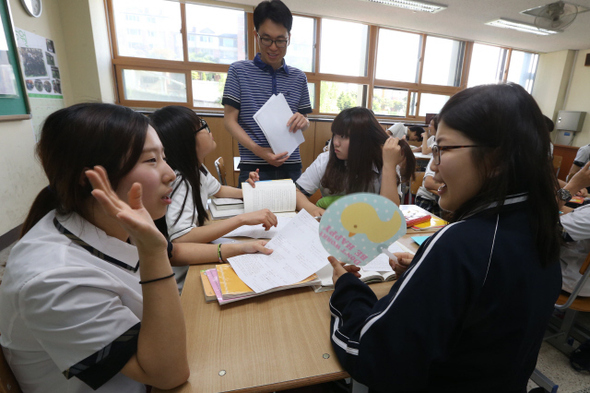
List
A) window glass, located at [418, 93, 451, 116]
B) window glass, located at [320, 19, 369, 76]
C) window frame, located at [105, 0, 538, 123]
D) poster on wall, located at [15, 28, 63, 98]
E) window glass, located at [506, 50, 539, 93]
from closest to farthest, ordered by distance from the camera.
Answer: poster on wall, located at [15, 28, 63, 98]
window frame, located at [105, 0, 538, 123]
window glass, located at [320, 19, 369, 76]
window glass, located at [418, 93, 451, 116]
window glass, located at [506, 50, 539, 93]

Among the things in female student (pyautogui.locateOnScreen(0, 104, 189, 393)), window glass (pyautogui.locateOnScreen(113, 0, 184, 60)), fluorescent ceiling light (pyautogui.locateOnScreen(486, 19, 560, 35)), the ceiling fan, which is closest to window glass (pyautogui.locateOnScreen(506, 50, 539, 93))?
fluorescent ceiling light (pyautogui.locateOnScreen(486, 19, 560, 35))

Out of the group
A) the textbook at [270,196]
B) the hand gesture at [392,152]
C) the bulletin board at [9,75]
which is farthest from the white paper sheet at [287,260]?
the bulletin board at [9,75]

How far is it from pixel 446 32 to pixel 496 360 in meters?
7.07

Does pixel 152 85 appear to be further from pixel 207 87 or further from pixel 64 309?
pixel 64 309

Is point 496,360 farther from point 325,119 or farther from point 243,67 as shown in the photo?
point 325,119

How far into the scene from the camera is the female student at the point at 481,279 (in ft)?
1.88

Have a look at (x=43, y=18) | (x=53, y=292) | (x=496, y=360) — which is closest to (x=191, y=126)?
(x=53, y=292)

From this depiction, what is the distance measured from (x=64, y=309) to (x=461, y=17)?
21.6ft

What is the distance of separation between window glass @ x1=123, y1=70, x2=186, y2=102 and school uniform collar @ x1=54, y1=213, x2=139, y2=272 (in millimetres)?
5025

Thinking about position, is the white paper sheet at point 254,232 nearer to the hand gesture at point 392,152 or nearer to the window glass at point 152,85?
the hand gesture at point 392,152

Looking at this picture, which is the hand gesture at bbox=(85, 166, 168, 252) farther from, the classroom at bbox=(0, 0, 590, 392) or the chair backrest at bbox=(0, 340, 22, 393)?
the classroom at bbox=(0, 0, 590, 392)

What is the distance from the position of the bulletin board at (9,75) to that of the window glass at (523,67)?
9.37m

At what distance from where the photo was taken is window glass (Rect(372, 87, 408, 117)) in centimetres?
621

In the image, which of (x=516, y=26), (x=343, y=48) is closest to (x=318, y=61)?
(x=343, y=48)
